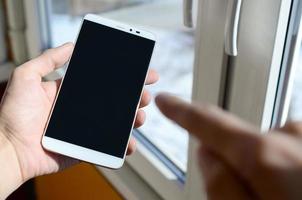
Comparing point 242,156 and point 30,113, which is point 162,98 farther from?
point 30,113

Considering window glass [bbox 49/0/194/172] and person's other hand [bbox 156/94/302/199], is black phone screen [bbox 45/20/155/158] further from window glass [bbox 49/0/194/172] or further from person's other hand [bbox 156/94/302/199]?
person's other hand [bbox 156/94/302/199]

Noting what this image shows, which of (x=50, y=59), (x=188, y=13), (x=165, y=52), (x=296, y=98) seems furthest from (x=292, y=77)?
(x=165, y=52)

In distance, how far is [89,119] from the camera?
68 cm

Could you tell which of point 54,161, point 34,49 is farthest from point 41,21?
point 54,161

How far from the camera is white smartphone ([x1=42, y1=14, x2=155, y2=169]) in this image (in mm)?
667

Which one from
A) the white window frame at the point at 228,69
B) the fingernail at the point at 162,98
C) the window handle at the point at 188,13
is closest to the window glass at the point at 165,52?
the white window frame at the point at 228,69

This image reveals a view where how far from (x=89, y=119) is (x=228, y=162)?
42 cm

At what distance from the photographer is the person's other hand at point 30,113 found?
0.68 metres

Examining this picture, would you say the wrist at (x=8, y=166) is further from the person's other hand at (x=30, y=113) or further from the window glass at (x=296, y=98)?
the window glass at (x=296, y=98)

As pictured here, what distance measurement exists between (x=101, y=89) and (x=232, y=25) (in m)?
0.20

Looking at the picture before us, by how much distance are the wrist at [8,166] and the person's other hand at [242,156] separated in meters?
0.44

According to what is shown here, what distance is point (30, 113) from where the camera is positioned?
26.8 inches

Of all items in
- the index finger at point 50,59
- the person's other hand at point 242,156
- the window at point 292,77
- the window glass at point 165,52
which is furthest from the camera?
the window glass at point 165,52

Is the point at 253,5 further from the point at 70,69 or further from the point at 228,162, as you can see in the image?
the point at 228,162
